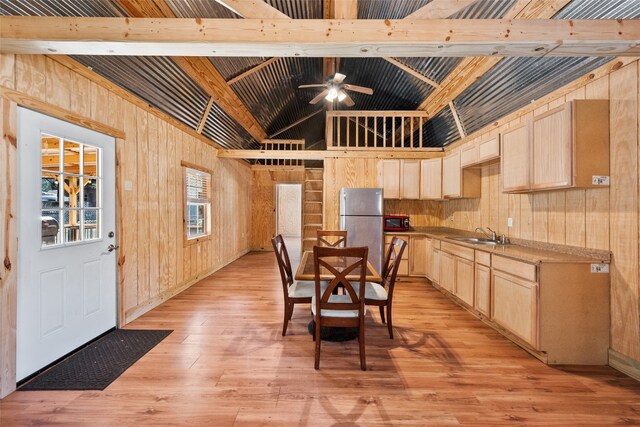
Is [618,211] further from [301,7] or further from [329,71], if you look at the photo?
[329,71]

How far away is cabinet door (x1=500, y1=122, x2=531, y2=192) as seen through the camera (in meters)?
2.77

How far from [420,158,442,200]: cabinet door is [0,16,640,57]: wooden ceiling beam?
2.86 m

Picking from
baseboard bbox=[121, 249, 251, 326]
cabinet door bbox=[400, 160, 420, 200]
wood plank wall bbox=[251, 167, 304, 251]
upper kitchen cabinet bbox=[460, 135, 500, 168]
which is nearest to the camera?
baseboard bbox=[121, 249, 251, 326]

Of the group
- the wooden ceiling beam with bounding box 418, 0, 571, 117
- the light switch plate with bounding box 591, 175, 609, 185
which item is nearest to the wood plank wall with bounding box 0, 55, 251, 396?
the wooden ceiling beam with bounding box 418, 0, 571, 117

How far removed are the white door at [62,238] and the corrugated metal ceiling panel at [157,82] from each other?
0.63m

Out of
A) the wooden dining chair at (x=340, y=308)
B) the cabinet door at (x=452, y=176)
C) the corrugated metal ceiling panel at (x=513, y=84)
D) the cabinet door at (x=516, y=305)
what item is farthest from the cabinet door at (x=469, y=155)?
the wooden dining chair at (x=340, y=308)

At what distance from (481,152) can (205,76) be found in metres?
3.78

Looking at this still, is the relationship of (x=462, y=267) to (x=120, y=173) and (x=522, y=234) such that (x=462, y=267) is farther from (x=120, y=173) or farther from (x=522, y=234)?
(x=120, y=173)

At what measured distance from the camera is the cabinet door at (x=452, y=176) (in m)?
4.18

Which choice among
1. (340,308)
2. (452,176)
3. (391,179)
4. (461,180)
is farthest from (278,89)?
(340,308)

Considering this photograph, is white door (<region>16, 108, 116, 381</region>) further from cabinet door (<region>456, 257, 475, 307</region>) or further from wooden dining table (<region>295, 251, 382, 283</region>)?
cabinet door (<region>456, 257, 475, 307</region>)

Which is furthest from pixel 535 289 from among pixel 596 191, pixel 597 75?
pixel 597 75

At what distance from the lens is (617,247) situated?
7.24 feet

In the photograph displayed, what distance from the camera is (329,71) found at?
16.6 feet
